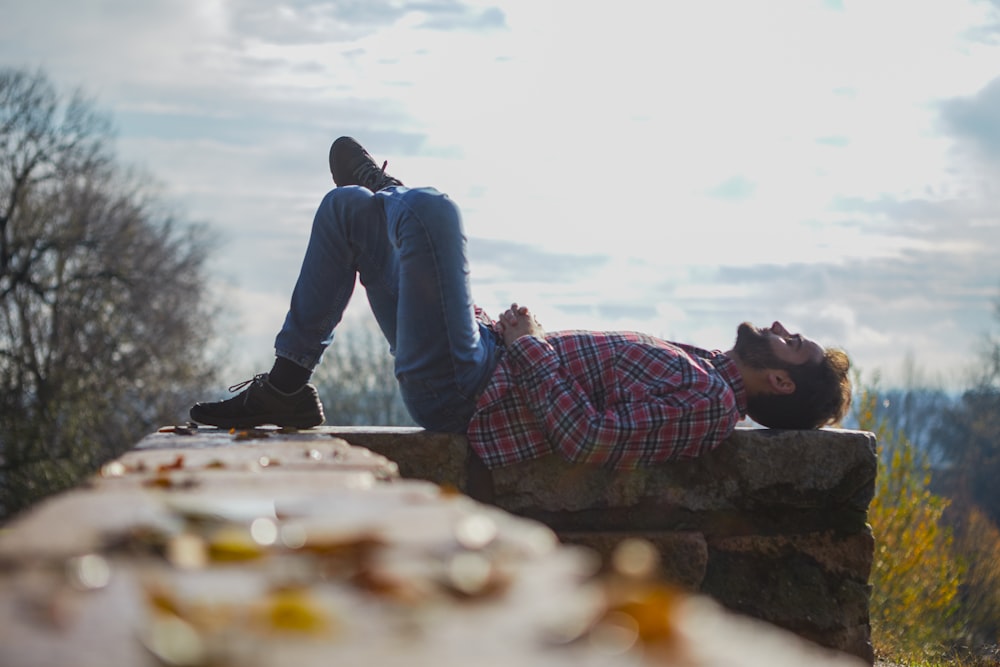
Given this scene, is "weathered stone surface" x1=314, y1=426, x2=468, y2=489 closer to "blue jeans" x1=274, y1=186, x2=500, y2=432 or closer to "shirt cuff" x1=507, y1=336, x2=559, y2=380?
"blue jeans" x1=274, y1=186, x2=500, y2=432

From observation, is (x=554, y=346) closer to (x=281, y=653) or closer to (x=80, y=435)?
(x=281, y=653)

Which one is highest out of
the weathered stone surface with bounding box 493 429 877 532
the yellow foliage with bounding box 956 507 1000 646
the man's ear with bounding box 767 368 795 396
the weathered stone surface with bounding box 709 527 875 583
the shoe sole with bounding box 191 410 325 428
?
the man's ear with bounding box 767 368 795 396

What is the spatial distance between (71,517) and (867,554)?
3526 millimetres

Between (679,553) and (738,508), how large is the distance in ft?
0.96

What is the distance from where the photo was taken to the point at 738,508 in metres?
4.35

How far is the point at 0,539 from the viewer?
149cm

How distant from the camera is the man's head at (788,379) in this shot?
441 cm

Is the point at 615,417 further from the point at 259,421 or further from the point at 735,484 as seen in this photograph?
the point at 259,421

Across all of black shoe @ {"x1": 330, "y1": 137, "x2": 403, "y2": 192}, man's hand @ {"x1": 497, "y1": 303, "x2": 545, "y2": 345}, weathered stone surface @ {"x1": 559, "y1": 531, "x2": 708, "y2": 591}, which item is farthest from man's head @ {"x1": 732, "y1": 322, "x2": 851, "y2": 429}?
black shoe @ {"x1": 330, "y1": 137, "x2": 403, "y2": 192}

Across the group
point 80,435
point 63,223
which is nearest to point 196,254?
point 63,223

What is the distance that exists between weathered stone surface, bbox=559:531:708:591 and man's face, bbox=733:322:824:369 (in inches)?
27.5

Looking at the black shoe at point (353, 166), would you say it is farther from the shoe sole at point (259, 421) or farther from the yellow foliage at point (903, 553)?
the yellow foliage at point (903, 553)

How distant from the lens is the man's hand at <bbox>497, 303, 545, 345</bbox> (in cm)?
426

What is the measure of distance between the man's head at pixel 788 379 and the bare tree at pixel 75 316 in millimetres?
17984
